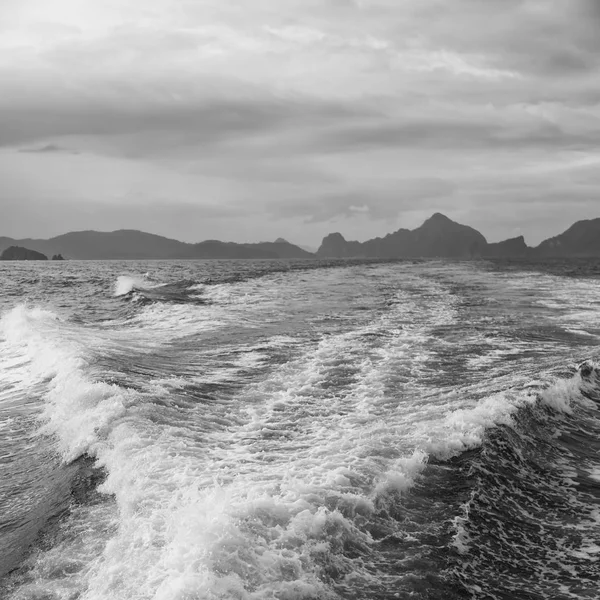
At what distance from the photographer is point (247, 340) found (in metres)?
20.1

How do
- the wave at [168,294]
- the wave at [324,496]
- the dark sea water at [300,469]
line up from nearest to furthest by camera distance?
the wave at [324,496] < the dark sea water at [300,469] < the wave at [168,294]

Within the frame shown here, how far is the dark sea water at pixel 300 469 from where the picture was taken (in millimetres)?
6230

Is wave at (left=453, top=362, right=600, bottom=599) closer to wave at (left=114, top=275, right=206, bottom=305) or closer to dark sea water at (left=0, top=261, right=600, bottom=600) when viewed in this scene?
dark sea water at (left=0, top=261, right=600, bottom=600)

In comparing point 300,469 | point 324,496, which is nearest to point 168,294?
point 300,469

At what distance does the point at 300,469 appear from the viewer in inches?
343

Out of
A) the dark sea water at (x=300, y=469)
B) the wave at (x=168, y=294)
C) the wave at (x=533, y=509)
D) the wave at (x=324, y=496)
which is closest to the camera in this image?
the wave at (x=324, y=496)

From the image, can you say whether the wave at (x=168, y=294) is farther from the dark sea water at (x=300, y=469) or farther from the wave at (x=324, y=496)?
the wave at (x=324, y=496)

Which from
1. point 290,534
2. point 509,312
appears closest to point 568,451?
point 290,534

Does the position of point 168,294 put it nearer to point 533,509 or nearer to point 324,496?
point 324,496

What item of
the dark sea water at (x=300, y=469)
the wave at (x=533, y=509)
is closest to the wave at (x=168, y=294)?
the dark sea water at (x=300, y=469)

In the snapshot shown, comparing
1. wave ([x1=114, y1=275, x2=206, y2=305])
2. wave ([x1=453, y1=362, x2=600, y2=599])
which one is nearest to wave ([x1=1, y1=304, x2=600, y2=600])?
wave ([x1=453, y1=362, x2=600, y2=599])

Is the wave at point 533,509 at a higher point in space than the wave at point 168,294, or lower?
lower

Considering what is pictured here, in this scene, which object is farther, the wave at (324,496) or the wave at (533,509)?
the wave at (533,509)

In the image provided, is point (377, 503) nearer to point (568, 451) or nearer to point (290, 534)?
point (290, 534)
